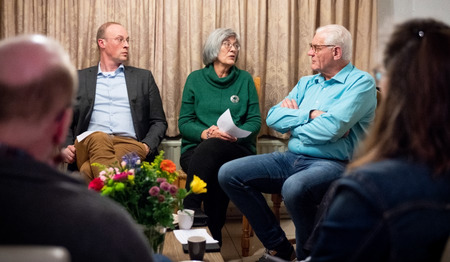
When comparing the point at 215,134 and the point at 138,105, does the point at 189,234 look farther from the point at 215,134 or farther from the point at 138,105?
the point at 138,105

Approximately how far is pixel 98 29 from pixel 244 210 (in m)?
1.65

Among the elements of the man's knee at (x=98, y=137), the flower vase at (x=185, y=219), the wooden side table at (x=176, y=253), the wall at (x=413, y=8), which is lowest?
the wooden side table at (x=176, y=253)

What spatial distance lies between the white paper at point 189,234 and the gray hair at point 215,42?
5.10 ft

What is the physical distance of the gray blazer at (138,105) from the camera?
3592mm

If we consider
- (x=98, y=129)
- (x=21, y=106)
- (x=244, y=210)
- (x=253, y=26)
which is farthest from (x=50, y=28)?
(x=21, y=106)

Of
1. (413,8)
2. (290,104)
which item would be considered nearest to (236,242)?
(290,104)

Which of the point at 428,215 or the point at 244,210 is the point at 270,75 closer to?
the point at 244,210

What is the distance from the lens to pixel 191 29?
3.91m

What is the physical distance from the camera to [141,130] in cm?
366

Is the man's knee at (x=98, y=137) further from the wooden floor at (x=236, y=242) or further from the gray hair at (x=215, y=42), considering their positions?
the wooden floor at (x=236, y=242)

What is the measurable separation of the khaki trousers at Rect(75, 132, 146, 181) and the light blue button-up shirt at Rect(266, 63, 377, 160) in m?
0.96

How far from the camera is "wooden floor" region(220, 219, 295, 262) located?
11.2ft

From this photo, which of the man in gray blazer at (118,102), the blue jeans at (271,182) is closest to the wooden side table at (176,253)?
the blue jeans at (271,182)

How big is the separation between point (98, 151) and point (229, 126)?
812mm
